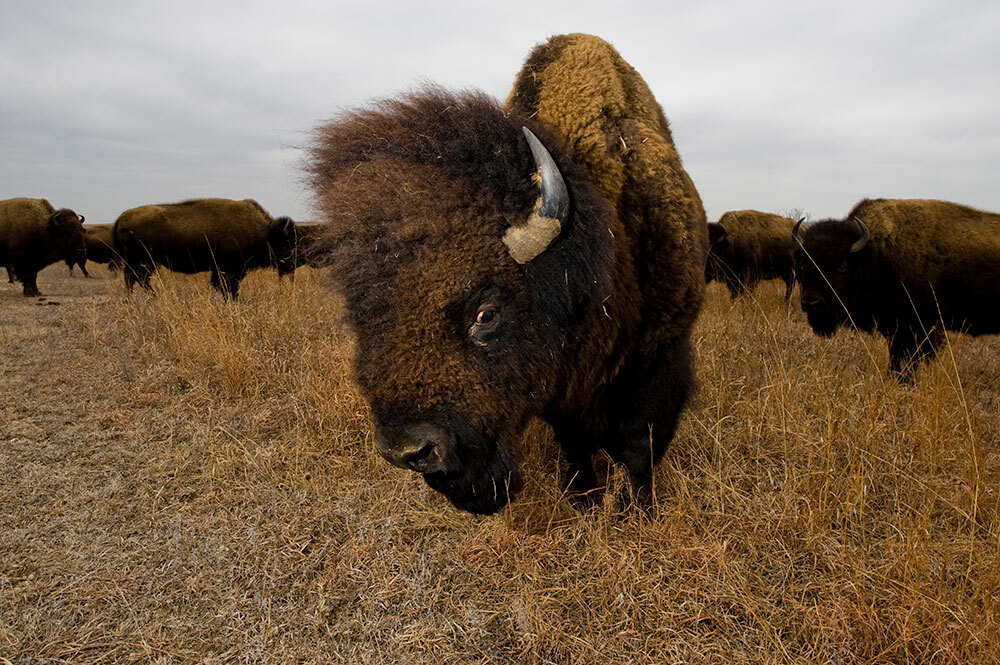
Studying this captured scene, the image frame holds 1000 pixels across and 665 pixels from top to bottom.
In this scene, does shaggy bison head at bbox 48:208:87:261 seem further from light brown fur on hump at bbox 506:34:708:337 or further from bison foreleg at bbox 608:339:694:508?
bison foreleg at bbox 608:339:694:508

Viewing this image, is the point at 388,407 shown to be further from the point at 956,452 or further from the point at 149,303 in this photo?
the point at 149,303

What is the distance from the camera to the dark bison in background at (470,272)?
6.29 feet

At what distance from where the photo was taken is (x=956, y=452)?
10.5ft

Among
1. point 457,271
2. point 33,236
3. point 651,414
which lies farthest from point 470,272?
point 33,236

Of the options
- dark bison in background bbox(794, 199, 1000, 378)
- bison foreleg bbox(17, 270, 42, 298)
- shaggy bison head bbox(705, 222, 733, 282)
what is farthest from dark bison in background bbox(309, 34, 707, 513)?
bison foreleg bbox(17, 270, 42, 298)

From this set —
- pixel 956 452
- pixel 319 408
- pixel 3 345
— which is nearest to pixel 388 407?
pixel 319 408

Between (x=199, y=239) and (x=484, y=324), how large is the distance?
406 inches

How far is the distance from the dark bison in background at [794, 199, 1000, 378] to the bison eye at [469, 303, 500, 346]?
4.57m

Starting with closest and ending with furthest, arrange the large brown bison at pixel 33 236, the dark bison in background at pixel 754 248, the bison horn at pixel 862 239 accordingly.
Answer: the bison horn at pixel 862 239 < the large brown bison at pixel 33 236 < the dark bison in background at pixel 754 248

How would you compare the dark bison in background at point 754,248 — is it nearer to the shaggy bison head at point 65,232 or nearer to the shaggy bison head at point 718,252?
the shaggy bison head at point 718,252

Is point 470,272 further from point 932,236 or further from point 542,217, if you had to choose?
point 932,236

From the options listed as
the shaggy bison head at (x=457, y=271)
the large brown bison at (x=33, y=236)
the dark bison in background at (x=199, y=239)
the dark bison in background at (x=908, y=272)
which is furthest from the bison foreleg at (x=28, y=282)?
the dark bison in background at (x=908, y=272)

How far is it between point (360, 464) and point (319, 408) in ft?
2.17

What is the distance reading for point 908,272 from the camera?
564 centimetres
